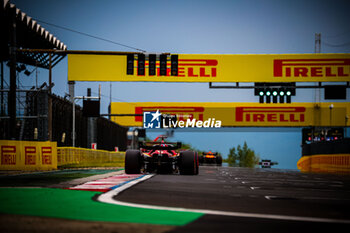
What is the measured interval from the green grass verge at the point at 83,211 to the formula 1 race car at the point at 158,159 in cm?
843

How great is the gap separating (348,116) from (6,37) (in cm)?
3730

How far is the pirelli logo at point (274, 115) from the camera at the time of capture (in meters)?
52.9

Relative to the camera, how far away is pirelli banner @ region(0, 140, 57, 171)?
A: 22.2 m

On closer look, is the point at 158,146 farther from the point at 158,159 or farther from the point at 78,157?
the point at 78,157

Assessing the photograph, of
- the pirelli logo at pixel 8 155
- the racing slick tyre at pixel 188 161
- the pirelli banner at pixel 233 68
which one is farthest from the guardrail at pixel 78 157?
the racing slick tyre at pixel 188 161

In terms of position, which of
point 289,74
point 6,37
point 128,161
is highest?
point 6,37

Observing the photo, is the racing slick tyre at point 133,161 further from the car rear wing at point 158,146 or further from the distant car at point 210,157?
the distant car at point 210,157

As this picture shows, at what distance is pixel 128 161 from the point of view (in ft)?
54.4

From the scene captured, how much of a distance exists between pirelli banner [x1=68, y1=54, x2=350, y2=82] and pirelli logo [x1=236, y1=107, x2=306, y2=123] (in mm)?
19159

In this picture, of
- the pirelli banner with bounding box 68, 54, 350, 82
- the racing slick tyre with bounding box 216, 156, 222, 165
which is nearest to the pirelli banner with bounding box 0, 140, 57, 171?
the pirelli banner with bounding box 68, 54, 350, 82

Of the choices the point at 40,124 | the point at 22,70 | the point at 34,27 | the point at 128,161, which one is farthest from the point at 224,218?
the point at 22,70

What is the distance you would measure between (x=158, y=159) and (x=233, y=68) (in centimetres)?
1849

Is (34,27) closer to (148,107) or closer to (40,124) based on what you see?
(40,124)

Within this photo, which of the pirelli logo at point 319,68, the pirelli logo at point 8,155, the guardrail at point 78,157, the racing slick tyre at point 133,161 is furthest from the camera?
the pirelli logo at point 319,68
